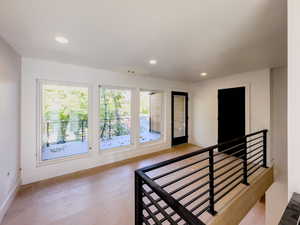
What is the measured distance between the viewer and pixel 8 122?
2.06 meters

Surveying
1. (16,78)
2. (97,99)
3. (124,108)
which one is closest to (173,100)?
(124,108)

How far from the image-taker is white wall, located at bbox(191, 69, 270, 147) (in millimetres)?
3430

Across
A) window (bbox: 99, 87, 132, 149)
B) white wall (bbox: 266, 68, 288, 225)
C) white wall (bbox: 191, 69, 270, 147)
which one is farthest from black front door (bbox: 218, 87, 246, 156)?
window (bbox: 99, 87, 132, 149)

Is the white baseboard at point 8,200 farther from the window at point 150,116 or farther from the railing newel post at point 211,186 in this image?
the window at point 150,116

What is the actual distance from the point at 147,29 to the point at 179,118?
155 inches

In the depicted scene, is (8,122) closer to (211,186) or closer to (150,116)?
(211,186)

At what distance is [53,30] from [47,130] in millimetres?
2109

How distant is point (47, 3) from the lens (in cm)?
128

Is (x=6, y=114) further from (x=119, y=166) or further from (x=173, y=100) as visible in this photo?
(x=173, y=100)

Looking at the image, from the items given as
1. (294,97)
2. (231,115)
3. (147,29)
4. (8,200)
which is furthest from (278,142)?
(8,200)

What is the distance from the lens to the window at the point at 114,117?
11.9 ft

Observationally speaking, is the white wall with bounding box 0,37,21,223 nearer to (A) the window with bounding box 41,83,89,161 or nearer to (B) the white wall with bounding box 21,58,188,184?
(B) the white wall with bounding box 21,58,188,184

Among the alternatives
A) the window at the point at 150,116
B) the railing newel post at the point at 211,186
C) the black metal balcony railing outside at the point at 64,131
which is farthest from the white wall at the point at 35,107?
the railing newel post at the point at 211,186

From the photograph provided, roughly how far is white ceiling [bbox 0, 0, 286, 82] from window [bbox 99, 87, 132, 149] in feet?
3.81
